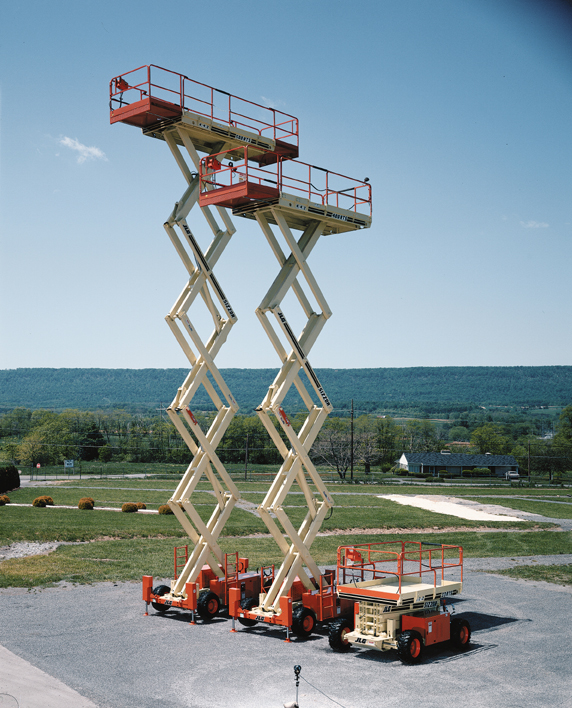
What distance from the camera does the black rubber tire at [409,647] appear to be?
593 inches

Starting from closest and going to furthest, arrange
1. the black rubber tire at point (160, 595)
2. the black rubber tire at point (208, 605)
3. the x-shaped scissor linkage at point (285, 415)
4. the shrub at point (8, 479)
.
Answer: the x-shaped scissor linkage at point (285, 415)
the black rubber tire at point (208, 605)
the black rubber tire at point (160, 595)
the shrub at point (8, 479)

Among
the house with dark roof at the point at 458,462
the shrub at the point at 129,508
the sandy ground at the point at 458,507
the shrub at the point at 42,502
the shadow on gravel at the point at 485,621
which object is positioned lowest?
the house with dark roof at the point at 458,462

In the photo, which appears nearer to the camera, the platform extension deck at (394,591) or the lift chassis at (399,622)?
the lift chassis at (399,622)

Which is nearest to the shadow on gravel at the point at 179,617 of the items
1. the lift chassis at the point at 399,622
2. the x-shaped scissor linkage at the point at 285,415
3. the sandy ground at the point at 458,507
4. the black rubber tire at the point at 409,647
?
the x-shaped scissor linkage at the point at 285,415

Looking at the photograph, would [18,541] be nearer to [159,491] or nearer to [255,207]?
[255,207]

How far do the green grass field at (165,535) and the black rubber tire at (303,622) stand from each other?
923cm

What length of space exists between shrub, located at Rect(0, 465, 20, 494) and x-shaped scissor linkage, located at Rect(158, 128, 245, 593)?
43566mm

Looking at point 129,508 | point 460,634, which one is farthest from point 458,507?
point 460,634

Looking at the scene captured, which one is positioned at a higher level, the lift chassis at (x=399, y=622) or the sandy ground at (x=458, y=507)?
the lift chassis at (x=399, y=622)

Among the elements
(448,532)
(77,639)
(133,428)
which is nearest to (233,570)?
(77,639)

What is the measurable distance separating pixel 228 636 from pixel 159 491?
165 feet

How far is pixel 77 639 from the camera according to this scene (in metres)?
17.1

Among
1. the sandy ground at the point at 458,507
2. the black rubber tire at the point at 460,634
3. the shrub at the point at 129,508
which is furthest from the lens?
the sandy ground at the point at 458,507

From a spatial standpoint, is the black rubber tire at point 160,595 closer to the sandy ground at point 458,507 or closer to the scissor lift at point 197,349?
the scissor lift at point 197,349
